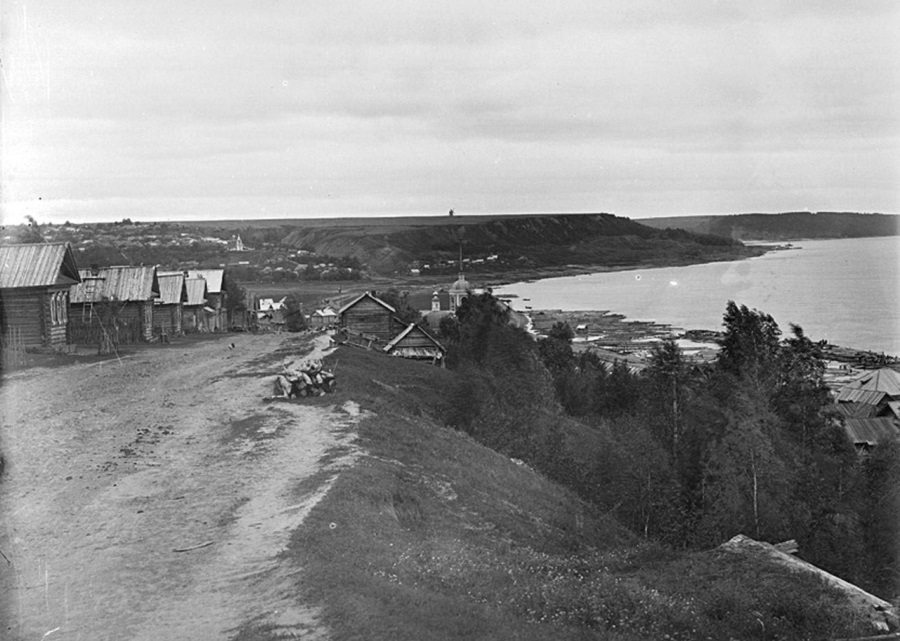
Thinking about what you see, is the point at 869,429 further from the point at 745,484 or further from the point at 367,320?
the point at 367,320

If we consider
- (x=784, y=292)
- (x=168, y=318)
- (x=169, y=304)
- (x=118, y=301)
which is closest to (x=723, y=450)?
(x=118, y=301)

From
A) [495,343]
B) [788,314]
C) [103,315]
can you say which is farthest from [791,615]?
[788,314]

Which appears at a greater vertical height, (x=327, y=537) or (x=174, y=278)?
(x=174, y=278)

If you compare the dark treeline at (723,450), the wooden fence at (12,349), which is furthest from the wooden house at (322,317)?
the wooden fence at (12,349)

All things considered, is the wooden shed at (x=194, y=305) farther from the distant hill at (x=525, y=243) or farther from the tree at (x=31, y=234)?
the distant hill at (x=525, y=243)

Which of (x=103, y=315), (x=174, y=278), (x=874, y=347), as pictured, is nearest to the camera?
(x=103, y=315)

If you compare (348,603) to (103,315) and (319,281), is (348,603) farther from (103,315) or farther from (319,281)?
(319,281)

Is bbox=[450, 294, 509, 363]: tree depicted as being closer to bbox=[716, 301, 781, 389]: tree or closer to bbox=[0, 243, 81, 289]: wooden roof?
bbox=[716, 301, 781, 389]: tree
